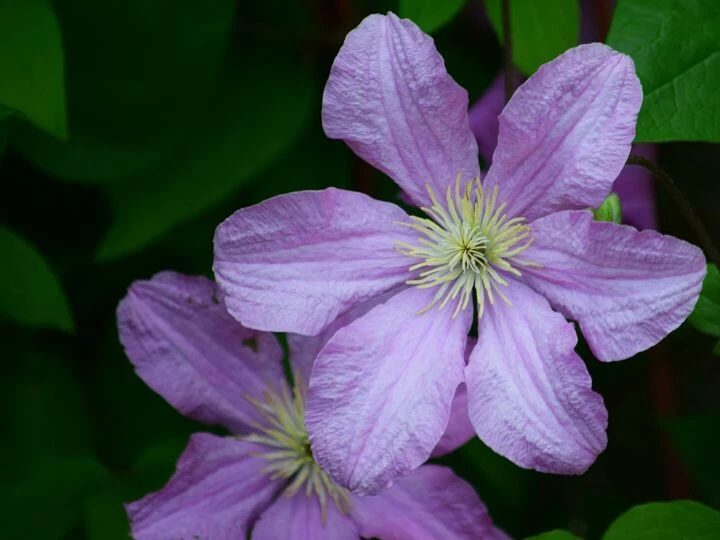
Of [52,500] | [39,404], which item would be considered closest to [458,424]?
[52,500]

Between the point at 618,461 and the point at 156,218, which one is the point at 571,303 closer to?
the point at 156,218

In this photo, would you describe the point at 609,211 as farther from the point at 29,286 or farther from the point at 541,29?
the point at 29,286

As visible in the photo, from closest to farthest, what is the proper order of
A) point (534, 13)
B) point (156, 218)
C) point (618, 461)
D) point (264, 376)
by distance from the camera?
point (534, 13), point (264, 376), point (156, 218), point (618, 461)

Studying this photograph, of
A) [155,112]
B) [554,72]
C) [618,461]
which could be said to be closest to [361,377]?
[554,72]

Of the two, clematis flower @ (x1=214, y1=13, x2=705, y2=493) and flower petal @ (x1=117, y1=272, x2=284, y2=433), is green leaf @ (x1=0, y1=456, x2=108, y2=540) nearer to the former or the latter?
flower petal @ (x1=117, y1=272, x2=284, y2=433)

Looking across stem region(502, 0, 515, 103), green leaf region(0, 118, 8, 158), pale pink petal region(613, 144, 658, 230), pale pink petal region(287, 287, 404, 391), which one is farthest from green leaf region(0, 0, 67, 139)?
pale pink petal region(613, 144, 658, 230)

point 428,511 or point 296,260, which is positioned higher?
point 296,260
